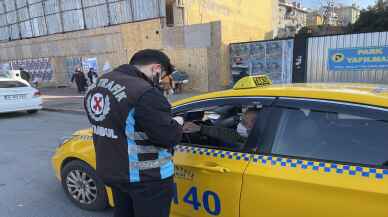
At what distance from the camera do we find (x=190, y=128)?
8.75 ft

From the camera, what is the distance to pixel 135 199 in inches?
76.7

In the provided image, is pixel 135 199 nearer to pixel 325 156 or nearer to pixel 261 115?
pixel 261 115

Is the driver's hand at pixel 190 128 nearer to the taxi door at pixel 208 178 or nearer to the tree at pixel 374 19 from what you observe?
the taxi door at pixel 208 178

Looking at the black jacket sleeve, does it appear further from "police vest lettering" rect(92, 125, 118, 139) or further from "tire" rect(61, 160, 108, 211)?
"tire" rect(61, 160, 108, 211)

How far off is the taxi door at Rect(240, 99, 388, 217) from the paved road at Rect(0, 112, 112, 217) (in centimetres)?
197

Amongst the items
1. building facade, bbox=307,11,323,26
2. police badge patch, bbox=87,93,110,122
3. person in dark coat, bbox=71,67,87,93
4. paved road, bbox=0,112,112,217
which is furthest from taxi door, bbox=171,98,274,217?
building facade, bbox=307,11,323,26

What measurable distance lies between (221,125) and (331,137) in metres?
1.12

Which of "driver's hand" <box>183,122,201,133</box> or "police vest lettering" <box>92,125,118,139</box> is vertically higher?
"police vest lettering" <box>92,125,118,139</box>

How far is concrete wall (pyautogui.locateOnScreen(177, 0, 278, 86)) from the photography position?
15250 millimetres

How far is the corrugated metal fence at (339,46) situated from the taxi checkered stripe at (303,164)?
11.2 meters

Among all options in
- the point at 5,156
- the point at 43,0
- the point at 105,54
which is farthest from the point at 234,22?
the point at 5,156

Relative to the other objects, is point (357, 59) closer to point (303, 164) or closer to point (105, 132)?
point (303, 164)

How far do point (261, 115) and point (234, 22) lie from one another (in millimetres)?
18158

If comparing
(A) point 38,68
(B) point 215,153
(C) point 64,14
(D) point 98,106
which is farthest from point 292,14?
(D) point 98,106
